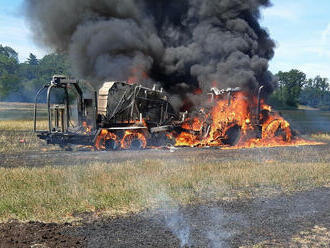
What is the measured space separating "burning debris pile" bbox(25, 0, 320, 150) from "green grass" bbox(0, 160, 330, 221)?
6184 millimetres

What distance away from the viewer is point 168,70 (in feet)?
89.0

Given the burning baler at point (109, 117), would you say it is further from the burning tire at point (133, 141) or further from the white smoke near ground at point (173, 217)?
the white smoke near ground at point (173, 217)

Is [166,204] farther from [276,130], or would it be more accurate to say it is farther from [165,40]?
[165,40]

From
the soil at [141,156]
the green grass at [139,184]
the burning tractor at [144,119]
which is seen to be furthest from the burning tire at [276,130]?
the green grass at [139,184]

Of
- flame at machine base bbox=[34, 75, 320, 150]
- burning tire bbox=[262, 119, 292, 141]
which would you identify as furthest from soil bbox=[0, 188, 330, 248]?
burning tire bbox=[262, 119, 292, 141]

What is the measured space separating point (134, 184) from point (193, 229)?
344 centimetres

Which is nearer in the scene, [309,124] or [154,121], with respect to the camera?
[154,121]

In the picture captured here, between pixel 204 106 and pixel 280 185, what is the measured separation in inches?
463

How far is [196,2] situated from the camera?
28125 mm

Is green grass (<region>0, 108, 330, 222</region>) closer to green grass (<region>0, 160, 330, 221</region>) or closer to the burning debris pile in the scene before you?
green grass (<region>0, 160, 330, 221</region>)

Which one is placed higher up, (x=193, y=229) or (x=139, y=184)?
(x=139, y=184)

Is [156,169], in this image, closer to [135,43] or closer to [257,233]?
[257,233]

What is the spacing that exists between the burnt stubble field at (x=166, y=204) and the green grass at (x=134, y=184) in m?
0.02

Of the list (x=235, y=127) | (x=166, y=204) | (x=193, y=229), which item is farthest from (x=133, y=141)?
(x=193, y=229)
